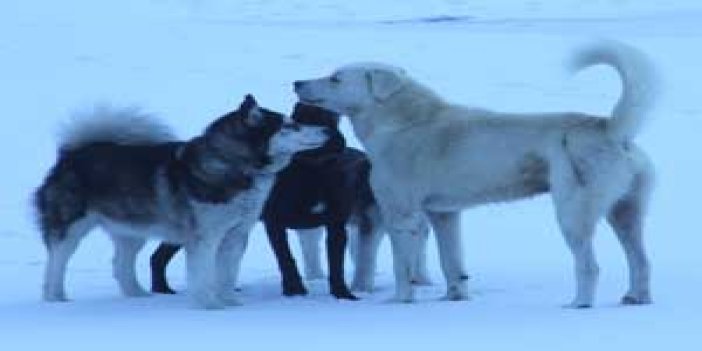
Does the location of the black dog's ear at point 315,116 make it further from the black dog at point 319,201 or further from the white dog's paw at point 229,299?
the white dog's paw at point 229,299

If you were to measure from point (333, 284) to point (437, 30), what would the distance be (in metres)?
19.7

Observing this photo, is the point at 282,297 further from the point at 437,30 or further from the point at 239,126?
the point at 437,30

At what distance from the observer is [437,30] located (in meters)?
28.6

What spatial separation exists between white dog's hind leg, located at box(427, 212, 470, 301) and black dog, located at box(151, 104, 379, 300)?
50 centimetres

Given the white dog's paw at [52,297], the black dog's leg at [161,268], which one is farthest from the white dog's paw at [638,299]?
the white dog's paw at [52,297]

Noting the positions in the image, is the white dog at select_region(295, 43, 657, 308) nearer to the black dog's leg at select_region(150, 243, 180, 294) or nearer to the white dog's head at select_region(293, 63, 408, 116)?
the white dog's head at select_region(293, 63, 408, 116)

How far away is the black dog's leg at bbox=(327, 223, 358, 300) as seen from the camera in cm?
923

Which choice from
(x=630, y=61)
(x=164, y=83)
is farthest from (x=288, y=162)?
(x=164, y=83)

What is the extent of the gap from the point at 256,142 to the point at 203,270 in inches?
32.3

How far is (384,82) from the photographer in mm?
9078

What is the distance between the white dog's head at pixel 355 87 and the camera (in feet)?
29.8

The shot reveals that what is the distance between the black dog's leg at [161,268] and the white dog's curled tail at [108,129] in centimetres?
73

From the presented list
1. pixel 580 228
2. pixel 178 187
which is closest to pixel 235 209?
pixel 178 187

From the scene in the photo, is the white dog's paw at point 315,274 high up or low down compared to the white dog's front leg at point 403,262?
down
